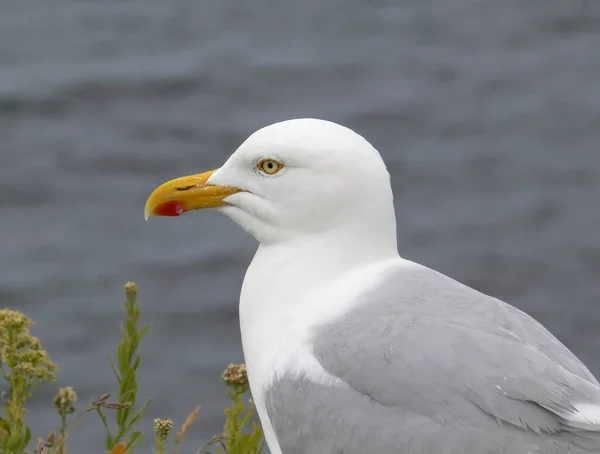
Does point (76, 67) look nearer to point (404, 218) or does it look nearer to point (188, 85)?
point (188, 85)

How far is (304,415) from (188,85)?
7400 mm

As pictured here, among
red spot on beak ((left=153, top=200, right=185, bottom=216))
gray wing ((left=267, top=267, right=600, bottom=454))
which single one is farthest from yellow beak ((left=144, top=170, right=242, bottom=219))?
gray wing ((left=267, top=267, right=600, bottom=454))

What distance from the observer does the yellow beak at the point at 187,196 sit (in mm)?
4379

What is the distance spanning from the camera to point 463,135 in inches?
410

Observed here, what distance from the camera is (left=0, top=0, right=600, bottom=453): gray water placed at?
8.95m

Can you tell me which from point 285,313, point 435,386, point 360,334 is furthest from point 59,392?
point 435,386

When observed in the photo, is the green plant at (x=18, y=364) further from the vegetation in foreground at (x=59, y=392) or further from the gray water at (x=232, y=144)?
the gray water at (x=232, y=144)

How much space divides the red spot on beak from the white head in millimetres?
232

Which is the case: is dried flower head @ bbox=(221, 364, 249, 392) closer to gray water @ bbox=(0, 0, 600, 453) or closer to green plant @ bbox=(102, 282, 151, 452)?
green plant @ bbox=(102, 282, 151, 452)

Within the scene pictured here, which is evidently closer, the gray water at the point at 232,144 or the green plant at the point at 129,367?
the green plant at the point at 129,367

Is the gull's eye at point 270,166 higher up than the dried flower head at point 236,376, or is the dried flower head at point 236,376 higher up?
the gull's eye at point 270,166

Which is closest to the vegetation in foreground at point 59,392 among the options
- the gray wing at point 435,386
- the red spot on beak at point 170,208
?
the gray wing at point 435,386

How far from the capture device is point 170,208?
4.48m

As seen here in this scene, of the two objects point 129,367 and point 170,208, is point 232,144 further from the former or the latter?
point 129,367
